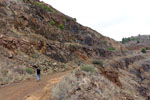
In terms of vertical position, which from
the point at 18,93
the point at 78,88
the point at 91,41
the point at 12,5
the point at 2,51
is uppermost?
the point at 12,5

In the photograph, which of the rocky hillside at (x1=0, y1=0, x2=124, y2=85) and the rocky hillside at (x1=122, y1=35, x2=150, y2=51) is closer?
the rocky hillside at (x1=0, y1=0, x2=124, y2=85)

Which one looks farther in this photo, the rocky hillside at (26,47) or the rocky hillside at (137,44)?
the rocky hillside at (137,44)

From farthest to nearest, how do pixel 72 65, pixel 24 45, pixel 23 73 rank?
pixel 72 65 < pixel 24 45 < pixel 23 73

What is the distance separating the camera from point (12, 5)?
70.6 feet

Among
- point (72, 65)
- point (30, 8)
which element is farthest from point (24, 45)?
point (30, 8)

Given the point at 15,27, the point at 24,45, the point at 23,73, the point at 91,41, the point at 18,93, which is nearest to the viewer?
the point at 18,93

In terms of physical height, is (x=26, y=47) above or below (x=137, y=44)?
below

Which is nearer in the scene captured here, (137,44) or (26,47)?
(26,47)

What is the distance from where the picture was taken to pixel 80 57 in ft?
86.2

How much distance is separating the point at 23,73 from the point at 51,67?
187 inches

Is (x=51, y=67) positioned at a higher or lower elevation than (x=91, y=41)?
lower

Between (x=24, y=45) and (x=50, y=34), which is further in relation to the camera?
(x=50, y=34)

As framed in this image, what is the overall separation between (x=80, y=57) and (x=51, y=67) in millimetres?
9739

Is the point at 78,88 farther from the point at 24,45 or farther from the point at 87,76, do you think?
the point at 24,45
